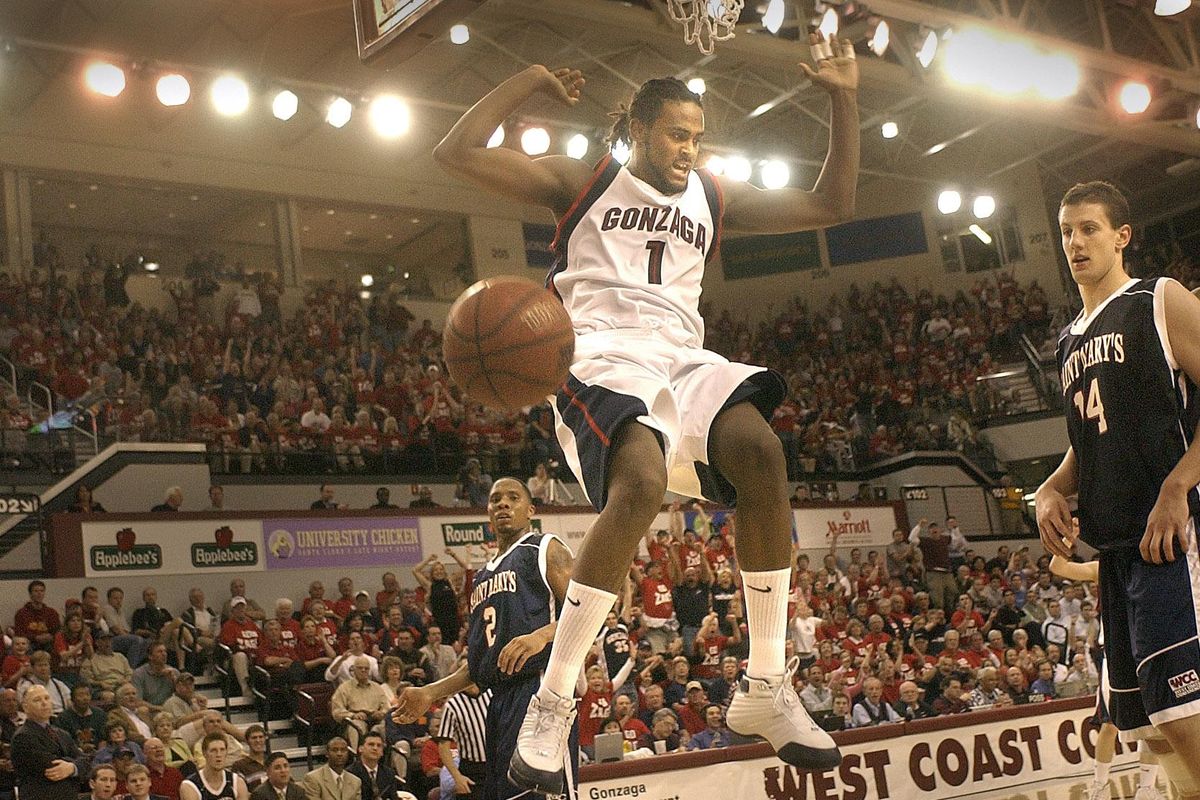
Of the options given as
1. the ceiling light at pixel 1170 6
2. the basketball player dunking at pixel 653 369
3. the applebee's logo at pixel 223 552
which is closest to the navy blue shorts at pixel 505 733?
the basketball player dunking at pixel 653 369

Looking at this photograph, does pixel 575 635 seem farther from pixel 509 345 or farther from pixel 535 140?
pixel 535 140

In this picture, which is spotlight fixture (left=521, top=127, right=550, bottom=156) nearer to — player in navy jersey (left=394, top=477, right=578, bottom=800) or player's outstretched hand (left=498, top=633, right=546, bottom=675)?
player in navy jersey (left=394, top=477, right=578, bottom=800)

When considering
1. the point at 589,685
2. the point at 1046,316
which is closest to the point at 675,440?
the point at 589,685

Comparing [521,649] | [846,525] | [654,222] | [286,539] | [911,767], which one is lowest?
[911,767]

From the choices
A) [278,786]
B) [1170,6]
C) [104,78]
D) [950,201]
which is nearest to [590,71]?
[950,201]

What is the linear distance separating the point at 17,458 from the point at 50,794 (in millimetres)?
7485

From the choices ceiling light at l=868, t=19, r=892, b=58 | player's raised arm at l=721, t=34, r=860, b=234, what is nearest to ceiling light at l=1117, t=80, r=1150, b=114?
ceiling light at l=868, t=19, r=892, b=58

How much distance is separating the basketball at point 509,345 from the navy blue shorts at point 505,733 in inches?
102

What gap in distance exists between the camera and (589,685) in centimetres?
1094

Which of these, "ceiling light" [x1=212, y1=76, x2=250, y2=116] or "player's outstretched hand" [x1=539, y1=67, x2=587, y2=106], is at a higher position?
"ceiling light" [x1=212, y1=76, x2=250, y2=116]

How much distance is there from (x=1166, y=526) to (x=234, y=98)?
13556 mm

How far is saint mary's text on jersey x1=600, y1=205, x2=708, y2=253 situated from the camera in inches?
151

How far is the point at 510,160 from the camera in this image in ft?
12.3

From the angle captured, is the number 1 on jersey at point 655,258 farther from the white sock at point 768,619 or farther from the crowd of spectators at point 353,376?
the crowd of spectators at point 353,376
